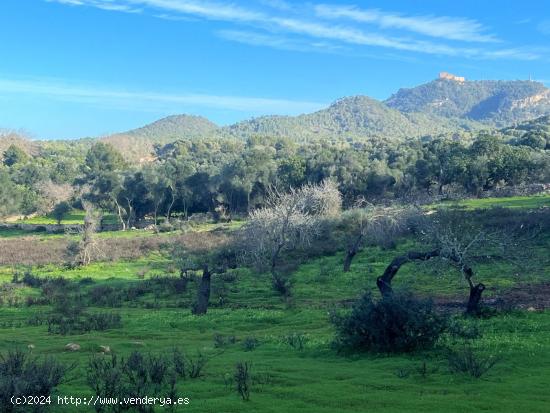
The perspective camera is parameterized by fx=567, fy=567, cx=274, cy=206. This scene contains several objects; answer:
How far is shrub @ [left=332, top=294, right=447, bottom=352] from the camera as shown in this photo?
50.6 ft

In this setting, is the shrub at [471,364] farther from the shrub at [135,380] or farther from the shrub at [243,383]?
the shrub at [135,380]

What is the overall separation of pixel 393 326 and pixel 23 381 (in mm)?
9377

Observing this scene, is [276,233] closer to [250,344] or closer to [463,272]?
[463,272]

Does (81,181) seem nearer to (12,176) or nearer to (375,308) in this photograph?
(12,176)

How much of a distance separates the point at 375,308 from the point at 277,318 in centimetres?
876

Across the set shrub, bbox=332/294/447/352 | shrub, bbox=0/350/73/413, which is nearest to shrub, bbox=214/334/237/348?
shrub, bbox=332/294/447/352

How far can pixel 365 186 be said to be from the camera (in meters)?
79.8

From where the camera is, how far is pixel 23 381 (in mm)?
10352

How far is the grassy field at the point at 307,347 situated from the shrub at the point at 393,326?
0.40m

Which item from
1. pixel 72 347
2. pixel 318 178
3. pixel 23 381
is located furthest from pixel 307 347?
pixel 318 178

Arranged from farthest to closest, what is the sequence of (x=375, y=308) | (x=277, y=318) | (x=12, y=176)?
(x=12, y=176) → (x=277, y=318) → (x=375, y=308)

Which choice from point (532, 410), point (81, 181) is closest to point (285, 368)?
point (532, 410)

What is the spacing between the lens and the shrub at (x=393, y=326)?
50.6 feet

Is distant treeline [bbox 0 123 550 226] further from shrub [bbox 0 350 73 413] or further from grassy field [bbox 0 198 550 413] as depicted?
shrub [bbox 0 350 73 413]
